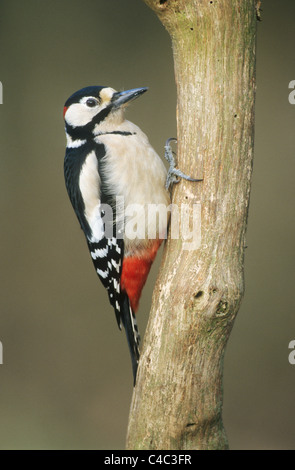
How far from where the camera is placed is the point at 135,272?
6.59ft

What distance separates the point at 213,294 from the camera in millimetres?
1608

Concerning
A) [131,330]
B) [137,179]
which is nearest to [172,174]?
[137,179]

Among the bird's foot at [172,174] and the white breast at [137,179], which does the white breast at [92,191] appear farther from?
the bird's foot at [172,174]

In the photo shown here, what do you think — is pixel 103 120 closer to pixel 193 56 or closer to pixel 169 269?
pixel 193 56

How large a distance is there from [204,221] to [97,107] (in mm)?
613

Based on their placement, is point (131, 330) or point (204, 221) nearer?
point (204, 221)

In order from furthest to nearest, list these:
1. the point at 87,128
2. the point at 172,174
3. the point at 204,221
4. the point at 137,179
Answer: the point at 87,128 → the point at 137,179 → the point at 172,174 → the point at 204,221

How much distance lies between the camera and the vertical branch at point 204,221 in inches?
63.0

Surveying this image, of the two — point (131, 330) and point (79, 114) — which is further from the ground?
point (79, 114)

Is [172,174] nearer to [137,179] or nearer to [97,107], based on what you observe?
[137,179]

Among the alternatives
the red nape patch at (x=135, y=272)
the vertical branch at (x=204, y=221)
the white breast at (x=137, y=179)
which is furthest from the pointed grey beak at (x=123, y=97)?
the red nape patch at (x=135, y=272)

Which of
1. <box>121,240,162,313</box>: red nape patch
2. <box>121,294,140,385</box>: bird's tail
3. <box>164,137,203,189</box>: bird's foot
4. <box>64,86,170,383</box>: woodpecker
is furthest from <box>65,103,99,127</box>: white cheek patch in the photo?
<box>121,294,140,385</box>: bird's tail

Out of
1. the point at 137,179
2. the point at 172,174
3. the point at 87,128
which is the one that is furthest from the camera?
the point at 87,128

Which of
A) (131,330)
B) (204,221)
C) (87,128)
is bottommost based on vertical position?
(131,330)
